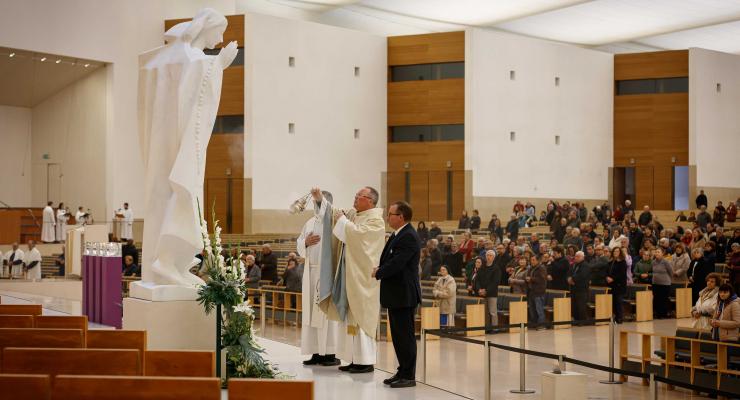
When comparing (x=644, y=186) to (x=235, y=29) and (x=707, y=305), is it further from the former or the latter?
(x=707, y=305)

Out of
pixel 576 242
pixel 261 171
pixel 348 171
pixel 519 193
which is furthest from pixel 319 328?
pixel 519 193

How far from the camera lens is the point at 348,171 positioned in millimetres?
32188

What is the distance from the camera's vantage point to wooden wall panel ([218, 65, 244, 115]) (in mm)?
29578

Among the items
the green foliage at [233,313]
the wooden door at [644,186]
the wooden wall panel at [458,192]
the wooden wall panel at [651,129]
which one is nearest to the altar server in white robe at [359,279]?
the green foliage at [233,313]

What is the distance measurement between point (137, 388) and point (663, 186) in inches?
1370

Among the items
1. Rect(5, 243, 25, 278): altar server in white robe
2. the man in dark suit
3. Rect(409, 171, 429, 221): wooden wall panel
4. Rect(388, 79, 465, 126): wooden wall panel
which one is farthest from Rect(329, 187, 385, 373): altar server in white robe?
Rect(409, 171, 429, 221): wooden wall panel

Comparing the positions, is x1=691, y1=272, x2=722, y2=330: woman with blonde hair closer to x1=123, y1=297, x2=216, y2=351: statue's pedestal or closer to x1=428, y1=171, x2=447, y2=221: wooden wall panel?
x1=123, y1=297, x2=216, y2=351: statue's pedestal

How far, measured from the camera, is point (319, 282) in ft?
27.1

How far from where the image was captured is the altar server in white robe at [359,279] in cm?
804

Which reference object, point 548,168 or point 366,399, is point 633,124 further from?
point 366,399

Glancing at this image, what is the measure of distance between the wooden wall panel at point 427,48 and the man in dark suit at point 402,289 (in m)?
25.8

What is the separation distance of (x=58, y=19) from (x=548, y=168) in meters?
18.4

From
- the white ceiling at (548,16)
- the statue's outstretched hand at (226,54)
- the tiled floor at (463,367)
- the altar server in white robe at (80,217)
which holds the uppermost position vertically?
the white ceiling at (548,16)

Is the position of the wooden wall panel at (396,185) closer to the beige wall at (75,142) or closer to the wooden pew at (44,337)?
the beige wall at (75,142)
